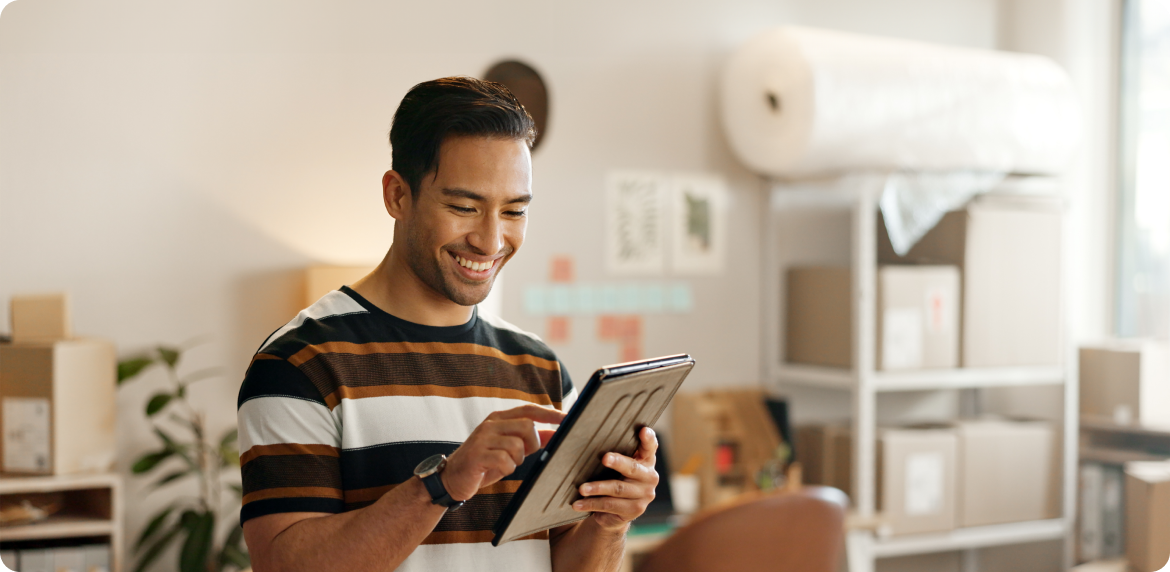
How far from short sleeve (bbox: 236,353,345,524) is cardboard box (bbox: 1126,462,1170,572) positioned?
2.30m

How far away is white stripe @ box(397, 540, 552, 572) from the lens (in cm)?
106

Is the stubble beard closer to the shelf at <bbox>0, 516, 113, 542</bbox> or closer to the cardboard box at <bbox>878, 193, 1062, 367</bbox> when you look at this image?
the shelf at <bbox>0, 516, 113, 542</bbox>

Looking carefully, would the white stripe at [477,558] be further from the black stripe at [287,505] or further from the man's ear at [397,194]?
the man's ear at [397,194]

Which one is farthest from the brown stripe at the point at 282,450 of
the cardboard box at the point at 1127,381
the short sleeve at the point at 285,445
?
the cardboard box at the point at 1127,381

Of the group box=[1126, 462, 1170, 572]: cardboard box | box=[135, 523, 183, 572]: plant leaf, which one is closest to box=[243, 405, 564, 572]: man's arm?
Answer: box=[135, 523, 183, 572]: plant leaf

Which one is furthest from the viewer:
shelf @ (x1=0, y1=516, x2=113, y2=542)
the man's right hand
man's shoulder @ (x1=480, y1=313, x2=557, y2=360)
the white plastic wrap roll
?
the white plastic wrap roll

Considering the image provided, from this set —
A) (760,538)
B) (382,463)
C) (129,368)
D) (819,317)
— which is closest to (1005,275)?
(819,317)

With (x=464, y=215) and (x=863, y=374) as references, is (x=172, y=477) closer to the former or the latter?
(x=464, y=215)

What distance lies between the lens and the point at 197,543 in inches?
96.0

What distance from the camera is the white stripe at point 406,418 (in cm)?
103

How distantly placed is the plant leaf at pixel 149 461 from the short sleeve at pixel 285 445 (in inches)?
63.0

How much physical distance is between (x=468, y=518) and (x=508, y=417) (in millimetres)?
195

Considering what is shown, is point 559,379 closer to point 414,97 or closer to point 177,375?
point 414,97

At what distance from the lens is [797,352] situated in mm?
3391
